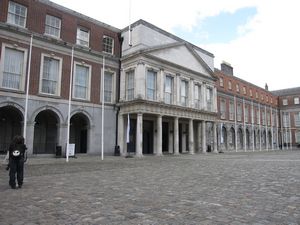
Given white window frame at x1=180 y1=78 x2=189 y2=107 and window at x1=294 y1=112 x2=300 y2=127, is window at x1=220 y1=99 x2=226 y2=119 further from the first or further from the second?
window at x1=294 y1=112 x2=300 y2=127

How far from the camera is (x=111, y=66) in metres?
26.7

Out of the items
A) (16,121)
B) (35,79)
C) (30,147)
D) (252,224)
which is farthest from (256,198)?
(16,121)

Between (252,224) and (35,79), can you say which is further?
(35,79)

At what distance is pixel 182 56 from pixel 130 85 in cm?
746

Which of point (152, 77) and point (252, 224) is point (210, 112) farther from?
point (252, 224)

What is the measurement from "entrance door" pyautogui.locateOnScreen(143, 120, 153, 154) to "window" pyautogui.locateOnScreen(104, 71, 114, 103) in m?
4.96

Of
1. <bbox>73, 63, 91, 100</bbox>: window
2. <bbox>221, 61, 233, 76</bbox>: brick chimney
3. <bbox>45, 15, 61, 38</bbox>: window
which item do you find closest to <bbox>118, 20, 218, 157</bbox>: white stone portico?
<bbox>73, 63, 91, 100</bbox>: window

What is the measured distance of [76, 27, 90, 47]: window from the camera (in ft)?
80.9

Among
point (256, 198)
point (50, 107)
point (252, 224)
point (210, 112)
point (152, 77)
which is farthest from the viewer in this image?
point (210, 112)

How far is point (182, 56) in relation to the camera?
97.0 ft

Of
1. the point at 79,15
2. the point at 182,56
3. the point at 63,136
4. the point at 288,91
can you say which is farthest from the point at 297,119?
the point at 63,136

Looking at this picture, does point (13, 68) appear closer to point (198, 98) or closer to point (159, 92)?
point (159, 92)

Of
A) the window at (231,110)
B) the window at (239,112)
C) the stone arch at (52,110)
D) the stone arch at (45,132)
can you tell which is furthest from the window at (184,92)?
the window at (239,112)

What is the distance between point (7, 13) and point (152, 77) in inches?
535
